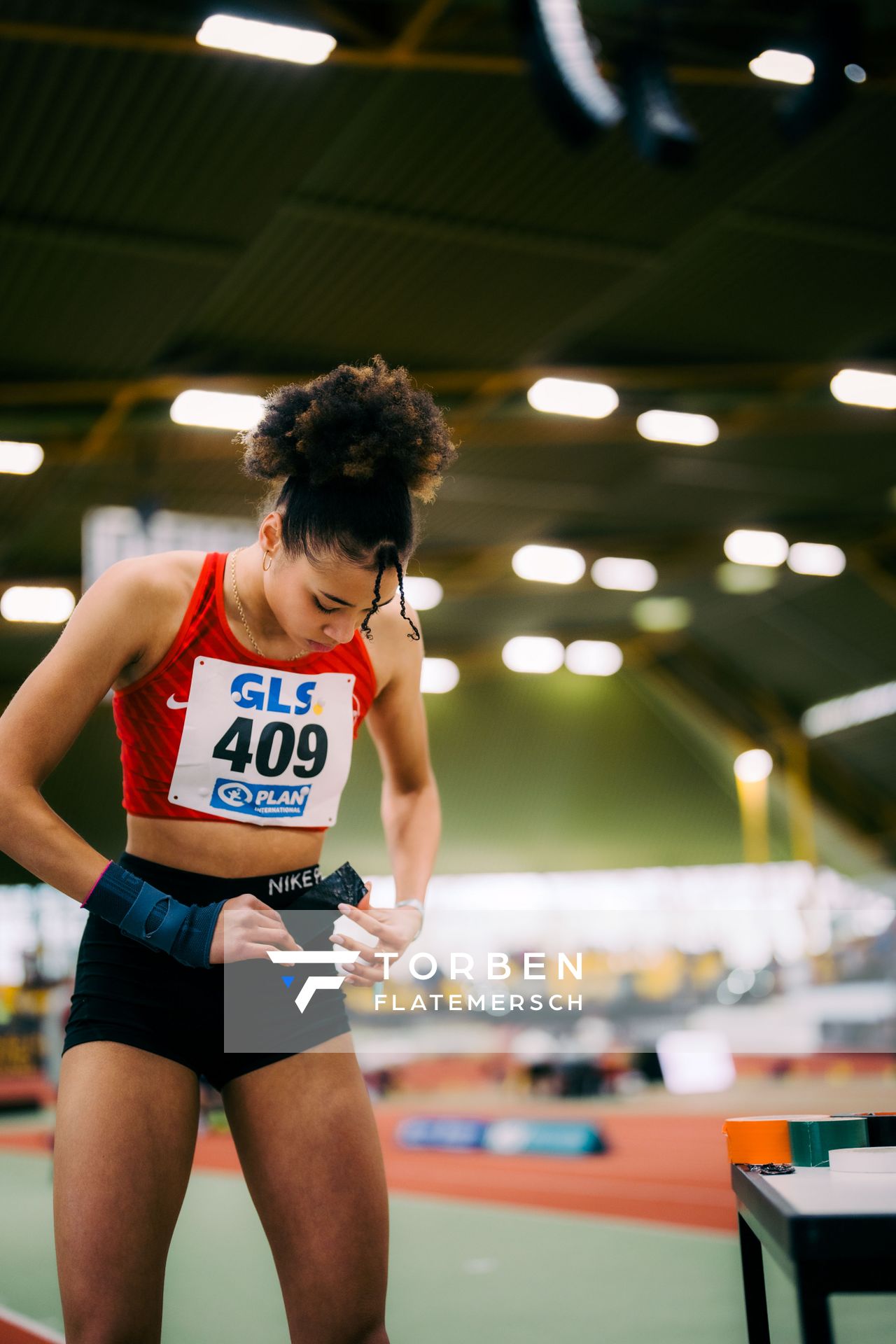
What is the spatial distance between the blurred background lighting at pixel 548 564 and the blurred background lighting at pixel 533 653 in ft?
14.0

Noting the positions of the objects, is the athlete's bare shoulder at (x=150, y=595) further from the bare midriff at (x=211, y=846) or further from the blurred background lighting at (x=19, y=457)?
the blurred background lighting at (x=19, y=457)

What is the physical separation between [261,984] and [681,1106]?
38.4ft

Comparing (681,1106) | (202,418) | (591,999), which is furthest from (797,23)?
(591,999)

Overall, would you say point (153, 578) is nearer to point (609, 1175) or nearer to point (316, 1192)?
point (316, 1192)

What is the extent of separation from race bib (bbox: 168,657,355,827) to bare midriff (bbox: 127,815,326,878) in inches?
1.0

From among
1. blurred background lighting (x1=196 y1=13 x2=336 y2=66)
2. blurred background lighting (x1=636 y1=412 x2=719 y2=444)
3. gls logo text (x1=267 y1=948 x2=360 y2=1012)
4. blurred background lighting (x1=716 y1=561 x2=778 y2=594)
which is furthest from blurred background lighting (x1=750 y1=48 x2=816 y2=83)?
blurred background lighting (x1=716 y1=561 x2=778 y2=594)

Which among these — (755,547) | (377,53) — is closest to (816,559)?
(755,547)

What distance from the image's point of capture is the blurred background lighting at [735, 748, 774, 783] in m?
24.3

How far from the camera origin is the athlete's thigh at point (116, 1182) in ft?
6.09

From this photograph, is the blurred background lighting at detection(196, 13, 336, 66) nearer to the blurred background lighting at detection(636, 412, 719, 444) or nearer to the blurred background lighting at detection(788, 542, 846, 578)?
the blurred background lighting at detection(636, 412, 719, 444)

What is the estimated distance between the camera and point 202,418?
12.2 meters

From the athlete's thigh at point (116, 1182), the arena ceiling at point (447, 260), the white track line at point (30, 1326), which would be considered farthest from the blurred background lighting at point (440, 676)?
the athlete's thigh at point (116, 1182)

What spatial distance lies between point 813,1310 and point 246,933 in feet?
2.99

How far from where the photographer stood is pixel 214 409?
1204cm
